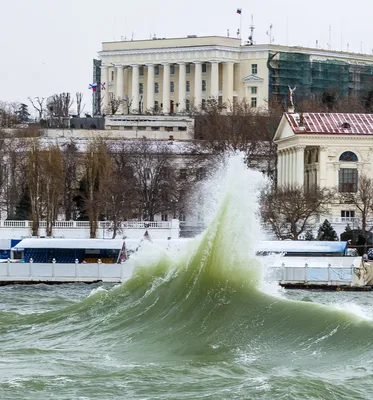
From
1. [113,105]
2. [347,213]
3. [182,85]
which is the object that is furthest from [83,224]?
[182,85]

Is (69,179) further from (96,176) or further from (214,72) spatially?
(214,72)

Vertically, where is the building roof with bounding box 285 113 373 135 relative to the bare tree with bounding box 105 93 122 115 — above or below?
below

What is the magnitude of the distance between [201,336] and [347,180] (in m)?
62.0

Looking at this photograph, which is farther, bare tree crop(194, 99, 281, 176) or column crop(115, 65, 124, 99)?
column crop(115, 65, 124, 99)

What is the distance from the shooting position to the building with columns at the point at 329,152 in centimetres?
9625

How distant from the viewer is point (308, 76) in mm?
146250

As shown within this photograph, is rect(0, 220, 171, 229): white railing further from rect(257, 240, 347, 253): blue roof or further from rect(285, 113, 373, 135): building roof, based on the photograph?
rect(257, 240, 347, 253): blue roof

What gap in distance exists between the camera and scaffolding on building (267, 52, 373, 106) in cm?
14550

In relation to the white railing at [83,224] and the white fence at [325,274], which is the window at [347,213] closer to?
the white railing at [83,224]

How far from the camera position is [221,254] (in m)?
37.9

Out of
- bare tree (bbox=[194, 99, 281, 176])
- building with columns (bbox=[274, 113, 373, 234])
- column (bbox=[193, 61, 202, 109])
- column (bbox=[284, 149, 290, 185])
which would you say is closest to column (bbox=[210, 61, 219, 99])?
column (bbox=[193, 61, 202, 109])

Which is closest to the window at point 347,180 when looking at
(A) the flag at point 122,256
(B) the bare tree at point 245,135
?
(B) the bare tree at point 245,135

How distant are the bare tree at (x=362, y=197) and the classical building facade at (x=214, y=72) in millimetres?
50998

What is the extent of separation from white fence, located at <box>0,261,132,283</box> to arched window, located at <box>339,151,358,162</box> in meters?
36.9
